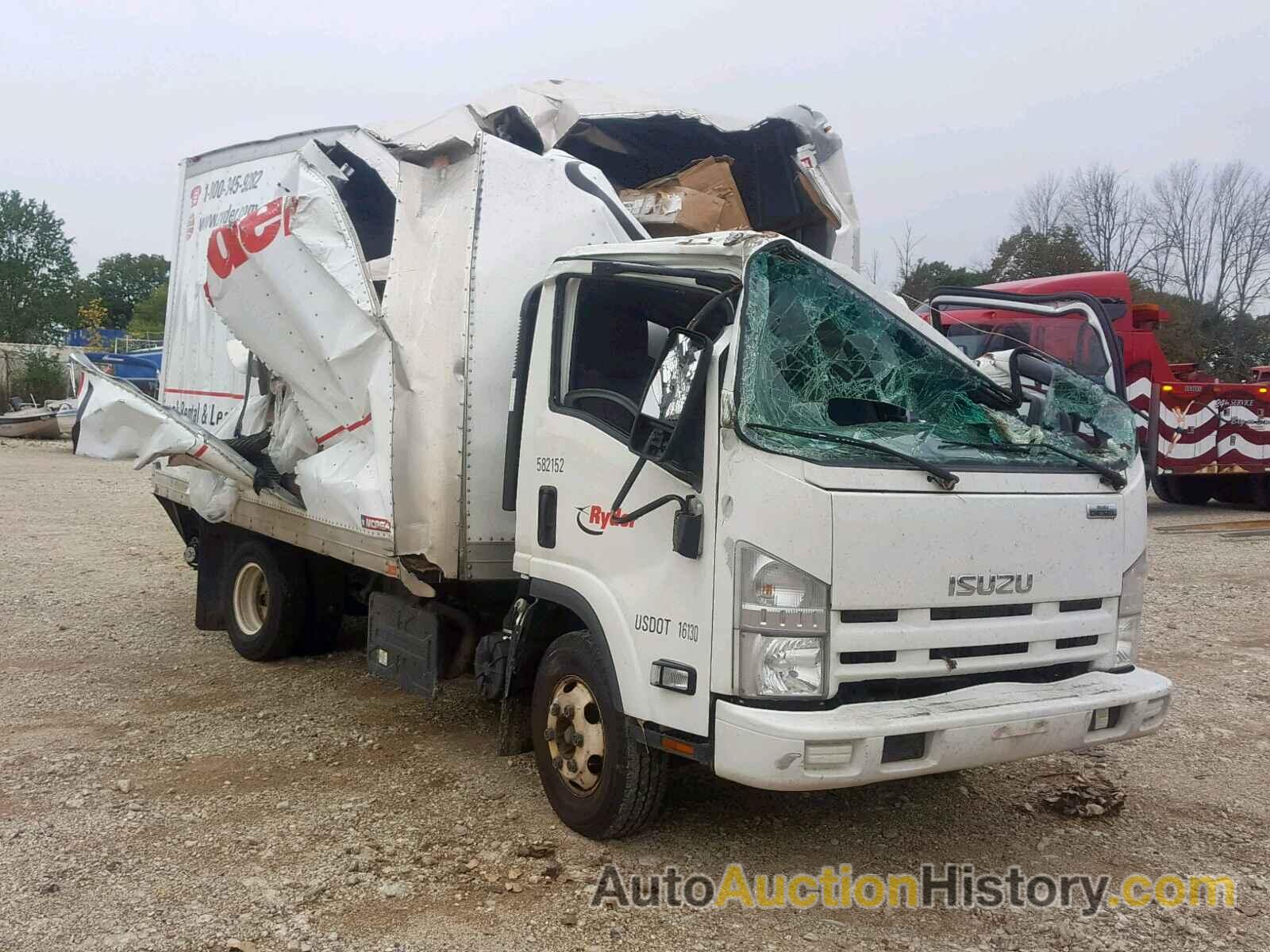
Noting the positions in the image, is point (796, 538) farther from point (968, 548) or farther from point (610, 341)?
point (610, 341)

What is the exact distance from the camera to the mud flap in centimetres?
543

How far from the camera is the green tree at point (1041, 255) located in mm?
33688

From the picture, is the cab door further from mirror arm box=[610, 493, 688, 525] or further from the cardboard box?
the cardboard box

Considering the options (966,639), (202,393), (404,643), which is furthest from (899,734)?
(202,393)

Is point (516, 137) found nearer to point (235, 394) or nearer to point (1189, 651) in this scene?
point (235, 394)

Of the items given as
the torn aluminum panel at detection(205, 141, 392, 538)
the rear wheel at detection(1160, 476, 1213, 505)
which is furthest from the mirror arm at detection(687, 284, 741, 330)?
the rear wheel at detection(1160, 476, 1213, 505)

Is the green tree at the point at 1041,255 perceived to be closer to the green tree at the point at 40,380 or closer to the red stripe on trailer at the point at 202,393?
the red stripe on trailer at the point at 202,393

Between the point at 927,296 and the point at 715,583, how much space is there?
3029mm

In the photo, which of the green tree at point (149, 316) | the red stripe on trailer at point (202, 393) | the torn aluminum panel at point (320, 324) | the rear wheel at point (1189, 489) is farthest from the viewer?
the green tree at point (149, 316)

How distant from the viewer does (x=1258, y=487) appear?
1691cm

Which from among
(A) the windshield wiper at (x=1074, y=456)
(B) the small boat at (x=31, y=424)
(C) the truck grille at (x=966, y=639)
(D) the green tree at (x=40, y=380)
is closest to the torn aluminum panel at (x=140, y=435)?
(C) the truck grille at (x=966, y=639)

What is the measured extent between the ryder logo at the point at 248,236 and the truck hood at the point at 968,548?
3.50 m

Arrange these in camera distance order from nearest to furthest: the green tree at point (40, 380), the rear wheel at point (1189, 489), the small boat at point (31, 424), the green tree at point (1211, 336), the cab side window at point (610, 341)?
the cab side window at point (610, 341) < the rear wheel at point (1189, 489) < the green tree at point (1211, 336) < the small boat at point (31, 424) < the green tree at point (40, 380)

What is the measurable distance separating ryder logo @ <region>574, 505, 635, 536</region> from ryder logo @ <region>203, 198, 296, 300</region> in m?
2.40
